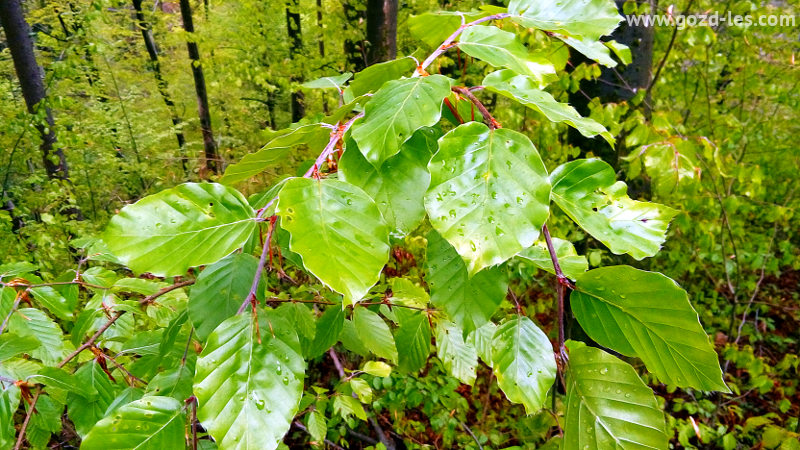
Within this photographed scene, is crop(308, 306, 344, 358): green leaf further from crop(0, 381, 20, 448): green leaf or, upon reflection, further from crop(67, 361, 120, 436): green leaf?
crop(0, 381, 20, 448): green leaf

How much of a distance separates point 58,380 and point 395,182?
2.82 feet

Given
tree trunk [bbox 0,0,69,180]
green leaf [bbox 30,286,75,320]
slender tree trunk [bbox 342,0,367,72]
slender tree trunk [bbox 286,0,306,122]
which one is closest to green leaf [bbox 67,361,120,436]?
green leaf [bbox 30,286,75,320]

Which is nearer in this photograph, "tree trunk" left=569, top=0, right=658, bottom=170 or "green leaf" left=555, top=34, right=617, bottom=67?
"green leaf" left=555, top=34, right=617, bottom=67

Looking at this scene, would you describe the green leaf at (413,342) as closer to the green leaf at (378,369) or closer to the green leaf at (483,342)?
the green leaf at (483,342)

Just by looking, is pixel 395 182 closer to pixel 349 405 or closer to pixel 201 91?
pixel 349 405

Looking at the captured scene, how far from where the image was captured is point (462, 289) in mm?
585

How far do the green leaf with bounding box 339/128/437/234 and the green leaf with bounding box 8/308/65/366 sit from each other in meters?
1.22

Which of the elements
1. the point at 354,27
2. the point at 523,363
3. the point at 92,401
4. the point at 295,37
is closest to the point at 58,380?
the point at 92,401

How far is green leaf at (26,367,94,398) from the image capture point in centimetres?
85

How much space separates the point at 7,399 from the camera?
33.2 inches

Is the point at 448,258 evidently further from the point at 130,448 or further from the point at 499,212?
the point at 130,448

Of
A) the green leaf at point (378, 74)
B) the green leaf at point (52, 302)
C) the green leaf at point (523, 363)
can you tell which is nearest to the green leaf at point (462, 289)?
the green leaf at point (523, 363)

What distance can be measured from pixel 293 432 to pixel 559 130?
2.94 meters

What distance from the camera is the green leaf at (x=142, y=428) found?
45cm
